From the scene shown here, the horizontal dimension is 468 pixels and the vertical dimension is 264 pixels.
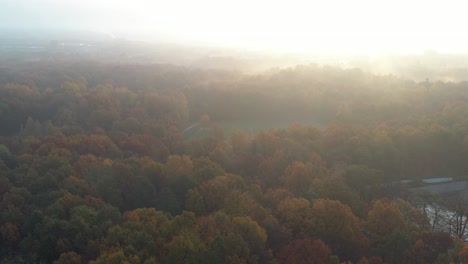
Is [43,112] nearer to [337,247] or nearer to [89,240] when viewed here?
[89,240]

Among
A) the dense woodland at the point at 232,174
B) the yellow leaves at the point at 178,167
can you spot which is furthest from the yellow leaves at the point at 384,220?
the yellow leaves at the point at 178,167

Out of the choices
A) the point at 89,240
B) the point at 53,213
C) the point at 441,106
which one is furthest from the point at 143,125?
the point at 441,106

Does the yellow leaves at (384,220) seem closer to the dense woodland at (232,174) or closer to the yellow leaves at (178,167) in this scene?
the dense woodland at (232,174)

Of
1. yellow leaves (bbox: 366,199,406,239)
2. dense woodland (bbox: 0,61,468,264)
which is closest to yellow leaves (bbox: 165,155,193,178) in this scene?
dense woodland (bbox: 0,61,468,264)

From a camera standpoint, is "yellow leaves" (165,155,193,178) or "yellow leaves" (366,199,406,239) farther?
"yellow leaves" (165,155,193,178)

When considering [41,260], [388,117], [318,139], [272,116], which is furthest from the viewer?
[272,116]

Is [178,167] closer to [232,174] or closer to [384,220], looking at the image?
[232,174]

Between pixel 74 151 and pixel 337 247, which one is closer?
pixel 337 247

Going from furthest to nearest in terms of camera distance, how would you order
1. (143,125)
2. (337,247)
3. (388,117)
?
(388,117), (143,125), (337,247)

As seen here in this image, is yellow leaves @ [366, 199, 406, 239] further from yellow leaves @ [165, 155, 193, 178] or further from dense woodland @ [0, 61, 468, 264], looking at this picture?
yellow leaves @ [165, 155, 193, 178]
